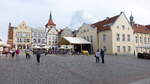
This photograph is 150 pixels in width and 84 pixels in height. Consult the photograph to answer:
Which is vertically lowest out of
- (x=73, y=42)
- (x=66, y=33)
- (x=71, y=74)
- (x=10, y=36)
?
(x=71, y=74)

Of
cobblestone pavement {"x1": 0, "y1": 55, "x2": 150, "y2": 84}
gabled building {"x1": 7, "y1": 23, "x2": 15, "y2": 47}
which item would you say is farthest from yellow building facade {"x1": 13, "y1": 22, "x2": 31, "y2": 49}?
cobblestone pavement {"x1": 0, "y1": 55, "x2": 150, "y2": 84}

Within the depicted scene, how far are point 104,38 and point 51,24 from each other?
5191cm

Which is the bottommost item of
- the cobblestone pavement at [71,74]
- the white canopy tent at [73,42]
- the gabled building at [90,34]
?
the cobblestone pavement at [71,74]

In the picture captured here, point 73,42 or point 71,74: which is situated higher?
point 73,42

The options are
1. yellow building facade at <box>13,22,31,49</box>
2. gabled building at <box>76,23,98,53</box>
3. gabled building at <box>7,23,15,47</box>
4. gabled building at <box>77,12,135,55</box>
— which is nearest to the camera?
gabled building at <box>77,12,135,55</box>

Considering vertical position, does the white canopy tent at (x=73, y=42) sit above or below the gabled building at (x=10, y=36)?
below

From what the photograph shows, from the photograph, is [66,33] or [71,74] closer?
[71,74]

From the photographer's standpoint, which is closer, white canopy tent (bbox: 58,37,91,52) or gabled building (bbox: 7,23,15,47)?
white canopy tent (bbox: 58,37,91,52)

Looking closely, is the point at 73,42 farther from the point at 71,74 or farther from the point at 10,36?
the point at 10,36

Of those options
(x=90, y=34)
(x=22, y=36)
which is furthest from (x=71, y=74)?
(x=22, y=36)

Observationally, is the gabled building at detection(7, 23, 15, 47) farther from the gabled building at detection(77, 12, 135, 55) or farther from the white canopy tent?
the gabled building at detection(77, 12, 135, 55)

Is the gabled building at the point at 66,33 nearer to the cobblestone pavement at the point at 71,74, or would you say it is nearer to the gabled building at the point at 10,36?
the gabled building at the point at 10,36

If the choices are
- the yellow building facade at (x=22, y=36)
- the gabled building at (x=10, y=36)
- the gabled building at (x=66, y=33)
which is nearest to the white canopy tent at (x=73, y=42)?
the gabled building at (x=66, y=33)

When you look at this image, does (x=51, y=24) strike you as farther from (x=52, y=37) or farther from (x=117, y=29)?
(x=117, y=29)
